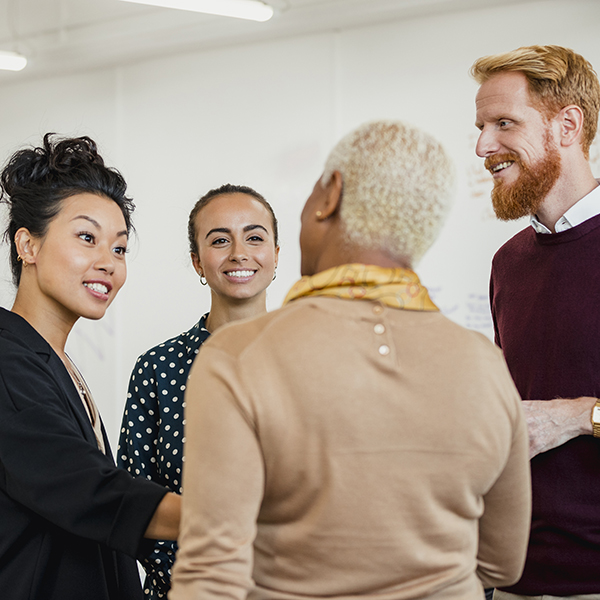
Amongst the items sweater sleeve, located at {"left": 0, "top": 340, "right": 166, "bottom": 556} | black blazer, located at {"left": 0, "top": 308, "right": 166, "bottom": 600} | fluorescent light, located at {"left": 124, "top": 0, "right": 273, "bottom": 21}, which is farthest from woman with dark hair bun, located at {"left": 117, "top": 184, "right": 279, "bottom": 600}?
fluorescent light, located at {"left": 124, "top": 0, "right": 273, "bottom": 21}

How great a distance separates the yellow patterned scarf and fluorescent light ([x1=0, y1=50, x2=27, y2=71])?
367 cm

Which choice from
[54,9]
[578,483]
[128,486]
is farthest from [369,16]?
[128,486]

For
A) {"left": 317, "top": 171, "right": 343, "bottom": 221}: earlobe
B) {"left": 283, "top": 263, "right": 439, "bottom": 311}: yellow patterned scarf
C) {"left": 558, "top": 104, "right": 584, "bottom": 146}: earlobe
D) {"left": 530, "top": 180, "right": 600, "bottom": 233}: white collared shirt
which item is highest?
{"left": 558, "top": 104, "right": 584, "bottom": 146}: earlobe

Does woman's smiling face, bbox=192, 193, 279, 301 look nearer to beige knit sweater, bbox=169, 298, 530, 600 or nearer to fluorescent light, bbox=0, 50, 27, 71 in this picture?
beige knit sweater, bbox=169, 298, 530, 600

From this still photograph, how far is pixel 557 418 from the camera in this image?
1447 mm

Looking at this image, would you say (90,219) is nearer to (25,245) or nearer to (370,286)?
(25,245)

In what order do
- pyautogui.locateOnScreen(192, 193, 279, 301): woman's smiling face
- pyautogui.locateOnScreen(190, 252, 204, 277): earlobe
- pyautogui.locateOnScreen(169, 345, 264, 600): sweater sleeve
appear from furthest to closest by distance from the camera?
pyautogui.locateOnScreen(190, 252, 204, 277): earlobe
pyautogui.locateOnScreen(192, 193, 279, 301): woman's smiling face
pyautogui.locateOnScreen(169, 345, 264, 600): sweater sleeve

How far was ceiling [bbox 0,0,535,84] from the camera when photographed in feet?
11.5

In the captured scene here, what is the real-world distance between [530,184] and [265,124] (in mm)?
2484

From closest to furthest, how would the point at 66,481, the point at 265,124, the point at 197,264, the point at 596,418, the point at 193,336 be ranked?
1. the point at 66,481
2. the point at 596,418
3. the point at 193,336
4. the point at 197,264
5. the point at 265,124

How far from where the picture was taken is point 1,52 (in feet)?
12.9

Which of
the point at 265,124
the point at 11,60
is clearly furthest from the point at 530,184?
the point at 11,60

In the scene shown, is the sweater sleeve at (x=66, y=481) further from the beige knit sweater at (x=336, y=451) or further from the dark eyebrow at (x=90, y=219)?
the dark eyebrow at (x=90, y=219)

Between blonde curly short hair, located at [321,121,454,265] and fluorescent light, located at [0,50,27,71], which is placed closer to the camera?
blonde curly short hair, located at [321,121,454,265]
